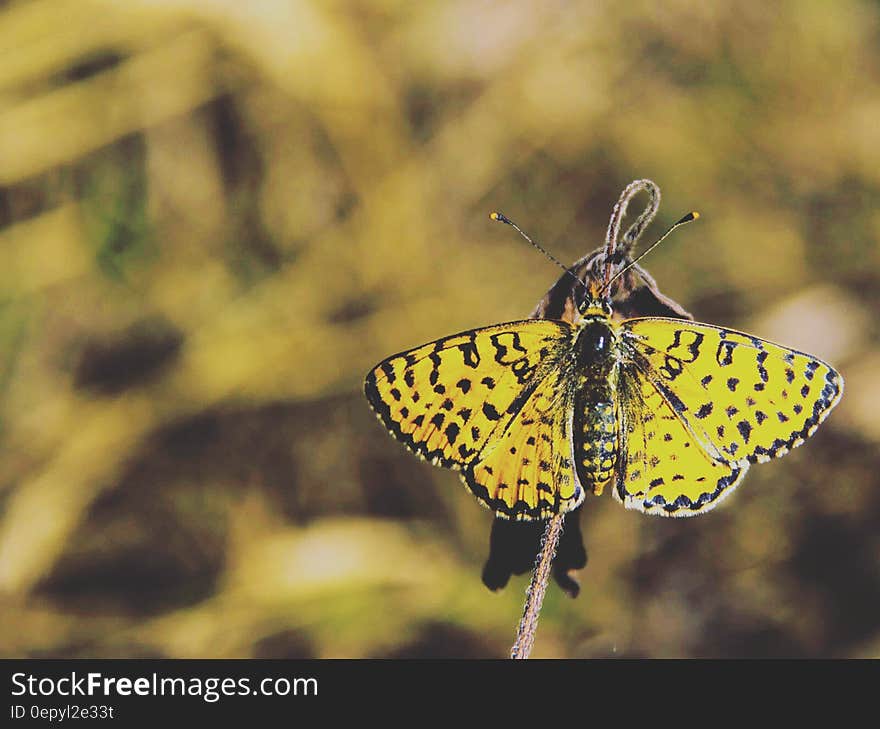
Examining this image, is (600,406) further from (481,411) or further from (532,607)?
(532,607)

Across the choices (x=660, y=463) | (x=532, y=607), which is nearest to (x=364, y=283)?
(x=660, y=463)

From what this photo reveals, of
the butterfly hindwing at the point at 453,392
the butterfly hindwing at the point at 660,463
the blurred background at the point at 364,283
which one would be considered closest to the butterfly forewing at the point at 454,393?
the butterfly hindwing at the point at 453,392

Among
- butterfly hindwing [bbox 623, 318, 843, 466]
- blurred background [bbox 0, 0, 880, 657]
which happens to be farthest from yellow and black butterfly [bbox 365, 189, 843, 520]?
blurred background [bbox 0, 0, 880, 657]

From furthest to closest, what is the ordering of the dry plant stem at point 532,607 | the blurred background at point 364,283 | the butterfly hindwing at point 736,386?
the blurred background at point 364,283
the butterfly hindwing at point 736,386
the dry plant stem at point 532,607

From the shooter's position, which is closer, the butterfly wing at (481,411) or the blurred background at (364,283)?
the butterfly wing at (481,411)

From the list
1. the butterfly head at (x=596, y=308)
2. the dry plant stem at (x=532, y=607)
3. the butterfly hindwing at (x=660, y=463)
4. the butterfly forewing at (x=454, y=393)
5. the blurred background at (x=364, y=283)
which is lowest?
the dry plant stem at (x=532, y=607)

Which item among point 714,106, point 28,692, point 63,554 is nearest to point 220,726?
point 28,692

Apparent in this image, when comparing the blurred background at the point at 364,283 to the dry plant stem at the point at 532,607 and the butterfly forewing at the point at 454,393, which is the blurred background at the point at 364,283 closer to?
the butterfly forewing at the point at 454,393
